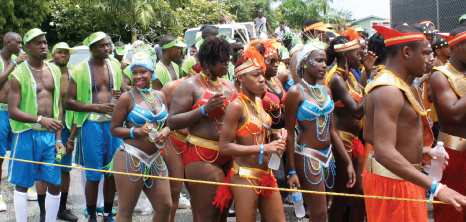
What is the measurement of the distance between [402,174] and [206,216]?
1.88m

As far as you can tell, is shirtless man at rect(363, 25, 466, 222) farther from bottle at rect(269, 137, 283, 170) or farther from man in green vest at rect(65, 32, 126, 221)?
man in green vest at rect(65, 32, 126, 221)

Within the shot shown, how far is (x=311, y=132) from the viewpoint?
466 centimetres

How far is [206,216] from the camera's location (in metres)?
4.31

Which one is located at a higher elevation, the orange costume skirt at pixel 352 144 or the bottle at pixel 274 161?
the bottle at pixel 274 161

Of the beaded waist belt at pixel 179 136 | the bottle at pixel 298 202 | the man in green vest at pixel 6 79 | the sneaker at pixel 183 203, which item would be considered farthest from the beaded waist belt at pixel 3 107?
the bottle at pixel 298 202

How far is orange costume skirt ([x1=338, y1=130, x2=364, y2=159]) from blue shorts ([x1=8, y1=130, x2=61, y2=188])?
335 cm

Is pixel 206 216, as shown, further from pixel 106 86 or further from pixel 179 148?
pixel 106 86

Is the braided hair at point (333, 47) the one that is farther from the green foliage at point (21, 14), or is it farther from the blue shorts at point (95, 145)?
the green foliage at point (21, 14)

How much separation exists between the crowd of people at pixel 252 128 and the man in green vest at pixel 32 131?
0.05 feet

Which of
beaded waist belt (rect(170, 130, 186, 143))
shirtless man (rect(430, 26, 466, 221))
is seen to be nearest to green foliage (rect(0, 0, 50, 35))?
beaded waist belt (rect(170, 130, 186, 143))

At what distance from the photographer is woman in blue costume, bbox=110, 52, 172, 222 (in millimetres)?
4551

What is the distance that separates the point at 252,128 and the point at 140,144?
120cm

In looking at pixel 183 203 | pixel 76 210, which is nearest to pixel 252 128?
pixel 183 203

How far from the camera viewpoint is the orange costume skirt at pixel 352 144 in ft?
17.8
